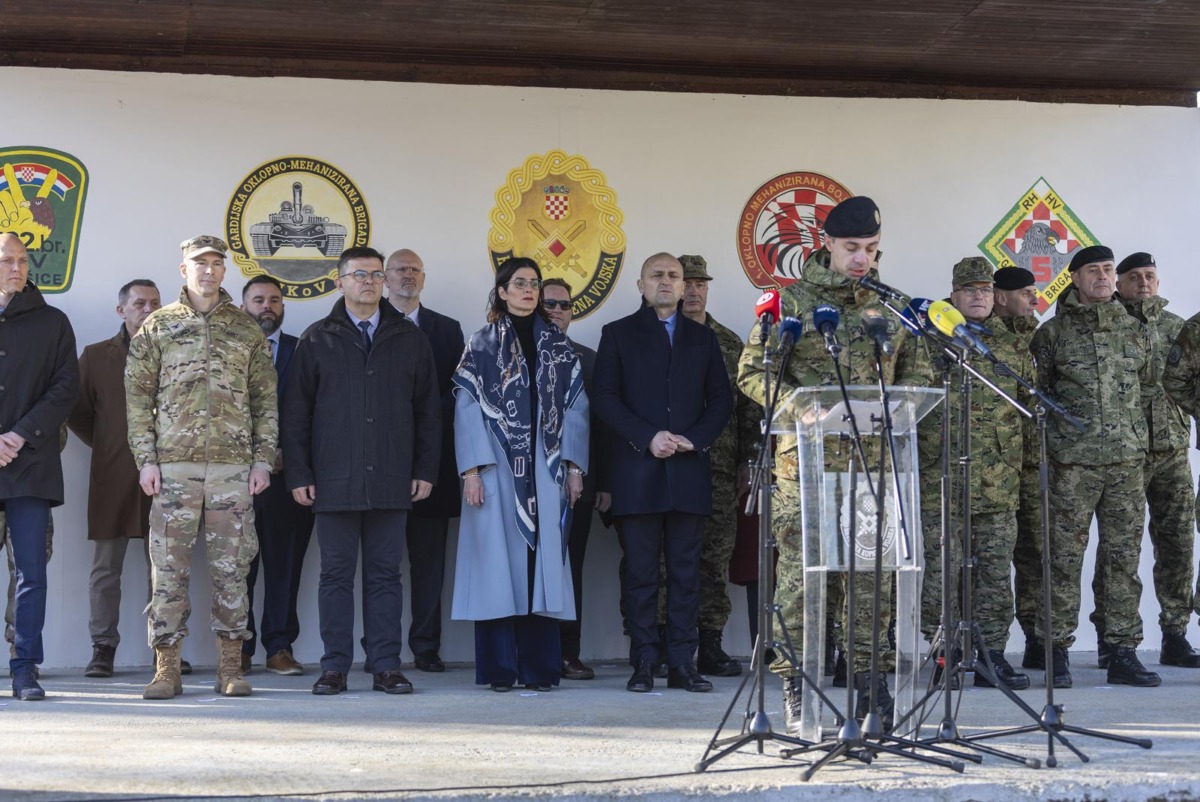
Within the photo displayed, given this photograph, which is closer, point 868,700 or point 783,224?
point 868,700

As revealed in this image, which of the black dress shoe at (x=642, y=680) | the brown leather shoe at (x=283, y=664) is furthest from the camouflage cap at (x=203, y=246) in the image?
the black dress shoe at (x=642, y=680)

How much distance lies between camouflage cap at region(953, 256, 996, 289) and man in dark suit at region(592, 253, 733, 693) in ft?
4.38

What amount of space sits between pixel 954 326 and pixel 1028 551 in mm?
3165

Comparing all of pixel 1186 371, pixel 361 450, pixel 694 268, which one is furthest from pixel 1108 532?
pixel 361 450

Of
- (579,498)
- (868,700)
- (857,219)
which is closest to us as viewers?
(868,700)

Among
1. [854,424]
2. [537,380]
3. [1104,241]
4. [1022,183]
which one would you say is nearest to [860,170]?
[1022,183]

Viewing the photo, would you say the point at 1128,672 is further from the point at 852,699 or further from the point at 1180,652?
the point at 852,699

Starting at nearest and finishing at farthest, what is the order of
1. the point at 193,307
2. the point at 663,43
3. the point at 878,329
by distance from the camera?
the point at 878,329
the point at 193,307
the point at 663,43

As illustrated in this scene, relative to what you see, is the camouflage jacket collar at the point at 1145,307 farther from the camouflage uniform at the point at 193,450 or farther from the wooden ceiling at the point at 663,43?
the camouflage uniform at the point at 193,450

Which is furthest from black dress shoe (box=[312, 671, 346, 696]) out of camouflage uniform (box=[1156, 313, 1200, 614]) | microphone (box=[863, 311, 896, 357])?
camouflage uniform (box=[1156, 313, 1200, 614])

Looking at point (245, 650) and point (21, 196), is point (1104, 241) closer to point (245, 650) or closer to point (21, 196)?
point (245, 650)

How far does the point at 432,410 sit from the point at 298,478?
26.4 inches

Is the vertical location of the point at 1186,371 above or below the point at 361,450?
above

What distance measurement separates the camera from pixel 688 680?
6.11m
